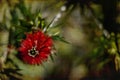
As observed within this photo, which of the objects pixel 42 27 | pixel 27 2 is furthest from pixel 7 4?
pixel 42 27

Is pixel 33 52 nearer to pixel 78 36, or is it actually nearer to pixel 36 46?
pixel 36 46

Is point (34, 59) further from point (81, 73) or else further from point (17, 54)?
point (81, 73)

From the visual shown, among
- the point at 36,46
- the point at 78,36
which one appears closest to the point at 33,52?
the point at 36,46

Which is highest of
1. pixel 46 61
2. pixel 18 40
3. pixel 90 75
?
pixel 18 40
